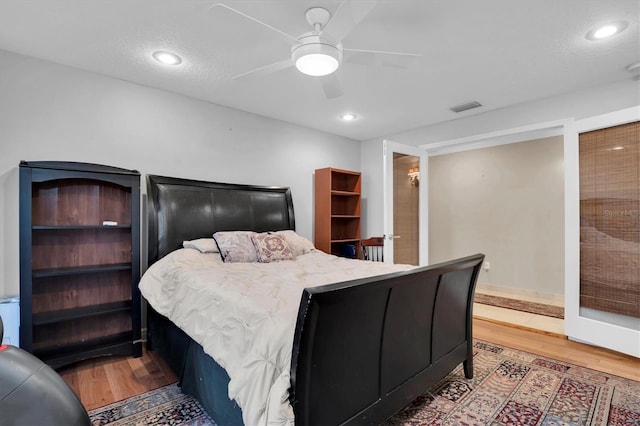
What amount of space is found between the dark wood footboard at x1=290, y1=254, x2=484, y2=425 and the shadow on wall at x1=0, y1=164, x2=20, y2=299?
8.72ft

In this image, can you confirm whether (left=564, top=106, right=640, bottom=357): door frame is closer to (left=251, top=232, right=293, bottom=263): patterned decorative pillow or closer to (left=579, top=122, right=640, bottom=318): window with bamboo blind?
(left=579, top=122, right=640, bottom=318): window with bamboo blind

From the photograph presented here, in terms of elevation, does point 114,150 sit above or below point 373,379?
above

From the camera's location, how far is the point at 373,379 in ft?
5.14

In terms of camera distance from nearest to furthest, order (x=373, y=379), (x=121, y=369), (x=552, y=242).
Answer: (x=373, y=379)
(x=121, y=369)
(x=552, y=242)

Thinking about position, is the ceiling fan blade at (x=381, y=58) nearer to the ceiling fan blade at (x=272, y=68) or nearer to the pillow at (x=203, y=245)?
the ceiling fan blade at (x=272, y=68)

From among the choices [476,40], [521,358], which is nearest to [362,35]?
[476,40]

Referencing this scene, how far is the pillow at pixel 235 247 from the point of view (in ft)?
9.64

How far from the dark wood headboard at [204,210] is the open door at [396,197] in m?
1.20

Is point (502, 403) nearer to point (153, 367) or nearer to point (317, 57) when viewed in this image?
point (317, 57)

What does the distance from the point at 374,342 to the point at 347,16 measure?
1660 mm

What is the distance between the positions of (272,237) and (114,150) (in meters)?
1.68

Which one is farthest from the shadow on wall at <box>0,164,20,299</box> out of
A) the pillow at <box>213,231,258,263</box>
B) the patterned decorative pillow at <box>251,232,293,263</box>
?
the patterned decorative pillow at <box>251,232,293,263</box>

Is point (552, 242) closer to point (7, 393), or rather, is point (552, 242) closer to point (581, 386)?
point (581, 386)

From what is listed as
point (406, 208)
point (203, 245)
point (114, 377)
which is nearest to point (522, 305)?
point (406, 208)
